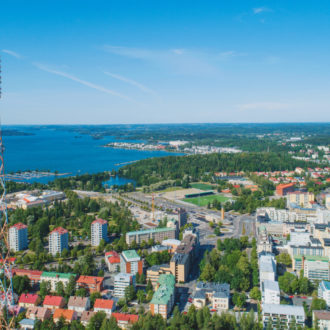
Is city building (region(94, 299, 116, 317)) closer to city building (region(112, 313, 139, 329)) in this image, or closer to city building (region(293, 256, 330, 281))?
city building (region(112, 313, 139, 329))

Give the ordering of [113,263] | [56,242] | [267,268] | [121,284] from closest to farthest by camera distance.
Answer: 1. [121,284]
2. [267,268]
3. [113,263]
4. [56,242]

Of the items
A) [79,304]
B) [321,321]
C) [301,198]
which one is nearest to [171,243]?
[79,304]

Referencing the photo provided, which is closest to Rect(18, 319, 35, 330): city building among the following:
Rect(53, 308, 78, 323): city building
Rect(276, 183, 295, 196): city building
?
Rect(53, 308, 78, 323): city building

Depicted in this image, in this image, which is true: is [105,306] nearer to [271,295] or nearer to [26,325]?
[26,325]

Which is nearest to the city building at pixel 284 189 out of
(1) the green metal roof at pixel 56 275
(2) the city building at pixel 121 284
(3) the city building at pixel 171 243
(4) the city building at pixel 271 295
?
(3) the city building at pixel 171 243

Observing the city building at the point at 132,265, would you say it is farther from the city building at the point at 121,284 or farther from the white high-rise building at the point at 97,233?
the white high-rise building at the point at 97,233

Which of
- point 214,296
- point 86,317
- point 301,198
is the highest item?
point 301,198
